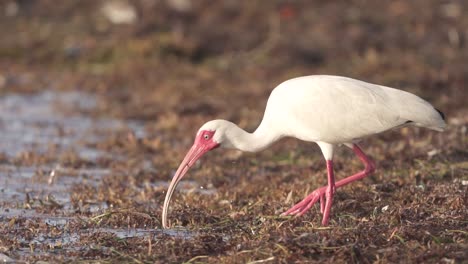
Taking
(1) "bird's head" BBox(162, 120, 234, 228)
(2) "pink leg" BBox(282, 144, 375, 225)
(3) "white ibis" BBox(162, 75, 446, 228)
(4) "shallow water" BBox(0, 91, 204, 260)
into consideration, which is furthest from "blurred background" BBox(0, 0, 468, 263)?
(3) "white ibis" BBox(162, 75, 446, 228)

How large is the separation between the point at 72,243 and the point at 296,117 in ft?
6.80

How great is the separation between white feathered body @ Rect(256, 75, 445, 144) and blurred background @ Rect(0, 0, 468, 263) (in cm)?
64

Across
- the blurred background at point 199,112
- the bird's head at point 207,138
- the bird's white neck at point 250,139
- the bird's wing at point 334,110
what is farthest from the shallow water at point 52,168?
the bird's wing at point 334,110

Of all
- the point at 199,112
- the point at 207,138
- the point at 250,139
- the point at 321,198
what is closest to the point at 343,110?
the point at 321,198

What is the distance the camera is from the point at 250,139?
788 cm

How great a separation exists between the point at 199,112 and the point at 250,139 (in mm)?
6146

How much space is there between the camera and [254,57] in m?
18.4

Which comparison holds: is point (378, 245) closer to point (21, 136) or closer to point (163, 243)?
point (163, 243)

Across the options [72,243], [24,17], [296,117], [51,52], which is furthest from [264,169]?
[24,17]

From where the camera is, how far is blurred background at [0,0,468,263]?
22.9 feet

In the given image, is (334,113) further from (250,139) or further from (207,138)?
(207,138)

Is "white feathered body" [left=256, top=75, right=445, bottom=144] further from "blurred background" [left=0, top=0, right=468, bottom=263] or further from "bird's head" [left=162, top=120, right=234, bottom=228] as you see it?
"blurred background" [left=0, top=0, right=468, bottom=263]

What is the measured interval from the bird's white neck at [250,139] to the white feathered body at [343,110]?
8.6 inches

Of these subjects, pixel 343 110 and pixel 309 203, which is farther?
pixel 309 203
